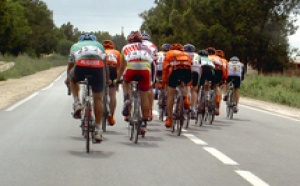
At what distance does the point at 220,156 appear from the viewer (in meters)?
10.6

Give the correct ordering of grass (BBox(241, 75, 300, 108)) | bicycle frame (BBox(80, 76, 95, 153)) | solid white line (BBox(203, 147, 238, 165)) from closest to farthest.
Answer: solid white line (BBox(203, 147, 238, 165)) → bicycle frame (BBox(80, 76, 95, 153)) → grass (BBox(241, 75, 300, 108))

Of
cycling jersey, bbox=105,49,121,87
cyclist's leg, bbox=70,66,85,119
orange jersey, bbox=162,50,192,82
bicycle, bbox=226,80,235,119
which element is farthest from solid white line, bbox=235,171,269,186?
bicycle, bbox=226,80,235,119

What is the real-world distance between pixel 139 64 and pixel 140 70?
0.11m

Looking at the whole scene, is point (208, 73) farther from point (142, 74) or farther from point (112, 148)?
point (112, 148)

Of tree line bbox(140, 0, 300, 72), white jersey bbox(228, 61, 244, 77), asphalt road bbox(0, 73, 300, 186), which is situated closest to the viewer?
asphalt road bbox(0, 73, 300, 186)

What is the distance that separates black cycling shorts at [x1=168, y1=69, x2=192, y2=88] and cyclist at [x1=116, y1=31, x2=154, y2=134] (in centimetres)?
134

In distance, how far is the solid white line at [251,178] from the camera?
820cm

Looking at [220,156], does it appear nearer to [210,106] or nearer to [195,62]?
[195,62]

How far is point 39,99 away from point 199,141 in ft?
40.8

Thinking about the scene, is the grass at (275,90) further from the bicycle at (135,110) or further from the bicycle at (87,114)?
the bicycle at (87,114)

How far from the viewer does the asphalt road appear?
833 centimetres

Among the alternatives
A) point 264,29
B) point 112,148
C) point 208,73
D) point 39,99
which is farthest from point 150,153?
point 264,29

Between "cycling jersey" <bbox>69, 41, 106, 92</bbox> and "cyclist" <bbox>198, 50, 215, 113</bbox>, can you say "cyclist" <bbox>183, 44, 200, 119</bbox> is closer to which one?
"cyclist" <bbox>198, 50, 215, 113</bbox>

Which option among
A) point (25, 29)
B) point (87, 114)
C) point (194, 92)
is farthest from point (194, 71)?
point (25, 29)
